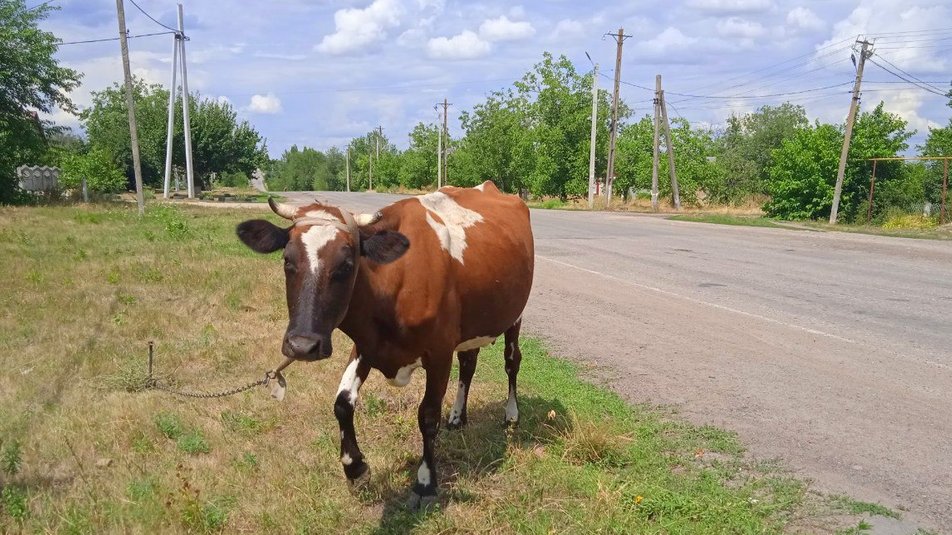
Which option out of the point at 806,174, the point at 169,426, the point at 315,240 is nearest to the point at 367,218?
the point at 315,240

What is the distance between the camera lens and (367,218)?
405 centimetres

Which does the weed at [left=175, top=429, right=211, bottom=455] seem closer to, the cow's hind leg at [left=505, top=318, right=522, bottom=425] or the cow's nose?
the cow's nose

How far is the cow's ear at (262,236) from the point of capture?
12.2 ft

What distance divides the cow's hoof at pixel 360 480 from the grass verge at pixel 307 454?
0.19 feet

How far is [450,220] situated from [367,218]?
3.23 ft

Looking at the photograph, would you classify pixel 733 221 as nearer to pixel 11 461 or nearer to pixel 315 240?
pixel 315 240

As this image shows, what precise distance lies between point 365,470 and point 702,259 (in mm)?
12804

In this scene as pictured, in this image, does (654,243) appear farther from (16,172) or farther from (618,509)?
(16,172)

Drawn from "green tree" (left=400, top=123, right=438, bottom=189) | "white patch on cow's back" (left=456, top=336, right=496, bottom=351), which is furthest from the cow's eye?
"green tree" (left=400, top=123, right=438, bottom=189)

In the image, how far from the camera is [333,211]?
392 centimetres

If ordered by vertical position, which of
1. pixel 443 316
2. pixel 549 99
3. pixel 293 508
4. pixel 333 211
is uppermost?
pixel 549 99

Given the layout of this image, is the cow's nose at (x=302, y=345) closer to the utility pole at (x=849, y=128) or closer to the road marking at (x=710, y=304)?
the road marking at (x=710, y=304)

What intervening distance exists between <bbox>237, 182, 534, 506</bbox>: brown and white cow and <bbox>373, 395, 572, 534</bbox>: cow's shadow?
14 centimetres

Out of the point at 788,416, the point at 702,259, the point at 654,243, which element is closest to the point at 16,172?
the point at 654,243
